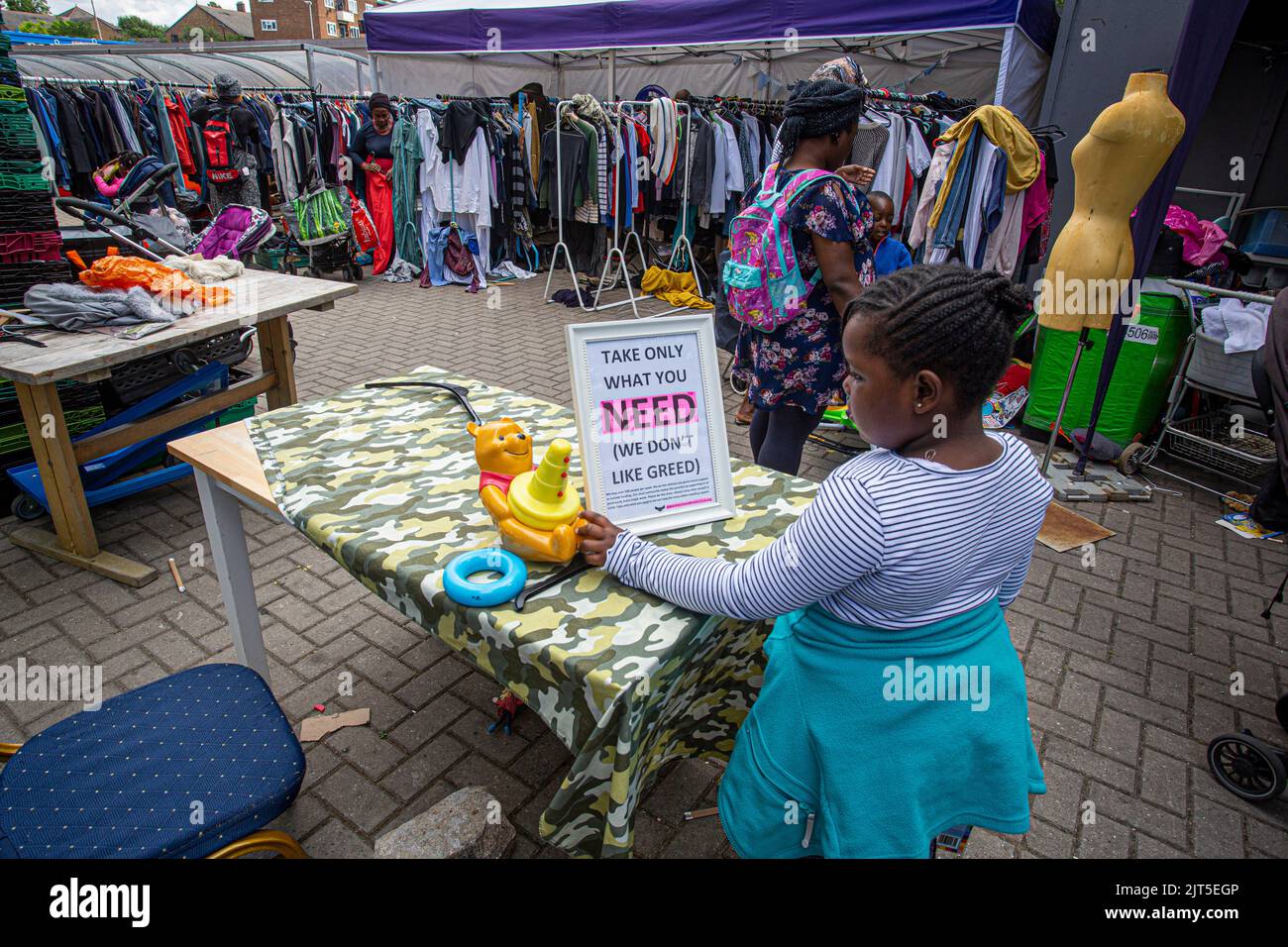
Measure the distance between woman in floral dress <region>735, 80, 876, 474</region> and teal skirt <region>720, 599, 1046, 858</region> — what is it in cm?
152

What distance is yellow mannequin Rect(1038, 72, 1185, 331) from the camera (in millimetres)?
3541

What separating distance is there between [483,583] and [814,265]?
1.88m

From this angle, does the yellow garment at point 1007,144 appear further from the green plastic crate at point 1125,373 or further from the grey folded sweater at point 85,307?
the grey folded sweater at point 85,307

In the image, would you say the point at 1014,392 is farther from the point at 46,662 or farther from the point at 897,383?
the point at 46,662

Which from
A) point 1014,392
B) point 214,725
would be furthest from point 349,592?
point 1014,392

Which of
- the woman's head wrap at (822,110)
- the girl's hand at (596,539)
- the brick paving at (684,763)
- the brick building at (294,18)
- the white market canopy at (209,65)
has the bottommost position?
the brick paving at (684,763)

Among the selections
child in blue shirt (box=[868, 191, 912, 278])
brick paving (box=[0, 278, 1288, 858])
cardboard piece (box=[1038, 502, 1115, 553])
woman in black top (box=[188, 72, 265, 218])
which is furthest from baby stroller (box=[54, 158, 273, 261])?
cardboard piece (box=[1038, 502, 1115, 553])

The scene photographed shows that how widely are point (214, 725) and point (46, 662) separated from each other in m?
1.74

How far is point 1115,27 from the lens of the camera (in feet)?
18.8

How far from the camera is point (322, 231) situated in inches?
338

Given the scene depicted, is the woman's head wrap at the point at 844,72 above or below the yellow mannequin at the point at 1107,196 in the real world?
above

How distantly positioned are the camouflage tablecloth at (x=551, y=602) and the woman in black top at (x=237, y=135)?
8174mm

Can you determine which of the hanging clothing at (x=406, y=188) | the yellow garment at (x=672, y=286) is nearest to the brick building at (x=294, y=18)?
the hanging clothing at (x=406, y=188)

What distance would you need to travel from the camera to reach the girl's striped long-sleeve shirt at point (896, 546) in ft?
4.07
